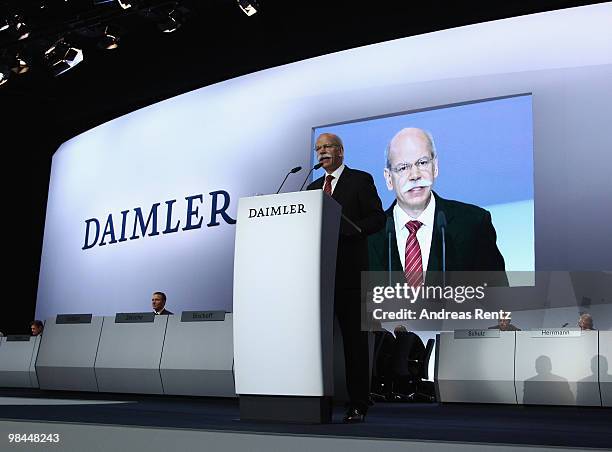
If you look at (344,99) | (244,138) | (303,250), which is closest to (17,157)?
(244,138)

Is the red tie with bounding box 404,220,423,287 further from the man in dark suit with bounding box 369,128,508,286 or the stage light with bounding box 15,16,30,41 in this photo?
the stage light with bounding box 15,16,30,41

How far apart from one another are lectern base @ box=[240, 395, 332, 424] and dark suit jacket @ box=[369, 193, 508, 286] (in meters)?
4.89

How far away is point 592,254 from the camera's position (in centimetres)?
688

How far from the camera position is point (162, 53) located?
9.20m

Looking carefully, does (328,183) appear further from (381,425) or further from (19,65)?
(19,65)

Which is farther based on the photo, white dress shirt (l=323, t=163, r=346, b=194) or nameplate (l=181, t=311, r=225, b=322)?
nameplate (l=181, t=311, r=225, b=322)

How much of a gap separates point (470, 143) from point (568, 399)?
9.77 ft

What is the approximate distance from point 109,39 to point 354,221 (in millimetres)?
5529

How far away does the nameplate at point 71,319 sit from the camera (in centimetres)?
581

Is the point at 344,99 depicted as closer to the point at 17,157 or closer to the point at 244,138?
the point at 244,138

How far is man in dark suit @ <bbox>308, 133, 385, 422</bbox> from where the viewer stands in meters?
2.69

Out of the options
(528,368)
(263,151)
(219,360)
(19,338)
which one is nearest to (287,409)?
(219,360)
